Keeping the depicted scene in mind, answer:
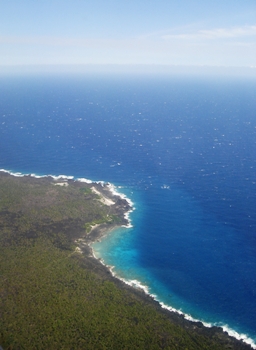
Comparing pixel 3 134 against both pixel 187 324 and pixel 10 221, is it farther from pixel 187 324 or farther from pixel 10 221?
pixel 187 324

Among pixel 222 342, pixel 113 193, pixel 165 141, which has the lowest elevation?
pixel 222 342

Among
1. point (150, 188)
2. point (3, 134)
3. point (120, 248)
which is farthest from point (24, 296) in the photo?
point (3, 134)

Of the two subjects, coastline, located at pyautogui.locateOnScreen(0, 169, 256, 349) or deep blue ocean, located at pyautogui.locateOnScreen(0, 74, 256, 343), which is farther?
deep blue ocean, located at pyautogui.locateOnScreen(0, 74, 256, 343)

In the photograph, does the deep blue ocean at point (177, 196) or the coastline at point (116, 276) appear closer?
the coastline at point (116, 276)
